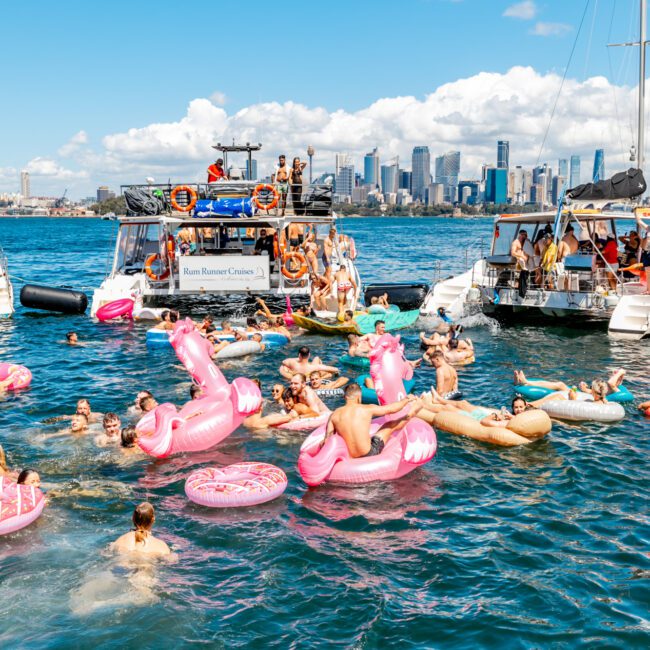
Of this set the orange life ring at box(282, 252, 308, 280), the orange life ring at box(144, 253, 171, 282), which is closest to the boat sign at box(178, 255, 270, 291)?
the orange life ring at box(282, 252, 308, 280)

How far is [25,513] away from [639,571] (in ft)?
23.4

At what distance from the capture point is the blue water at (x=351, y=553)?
715cm

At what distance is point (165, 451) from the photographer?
441 inches

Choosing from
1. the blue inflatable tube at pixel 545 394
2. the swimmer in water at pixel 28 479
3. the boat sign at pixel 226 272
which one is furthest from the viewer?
the boat sign at pixel 226 272

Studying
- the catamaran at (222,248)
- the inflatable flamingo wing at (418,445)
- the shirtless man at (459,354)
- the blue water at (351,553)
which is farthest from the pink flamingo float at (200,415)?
the catamaran at (222,248)

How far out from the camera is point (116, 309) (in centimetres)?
2402

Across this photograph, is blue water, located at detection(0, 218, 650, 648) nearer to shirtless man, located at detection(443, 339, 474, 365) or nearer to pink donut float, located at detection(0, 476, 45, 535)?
pink donut float, located at detection(0, 476, 45, 535)

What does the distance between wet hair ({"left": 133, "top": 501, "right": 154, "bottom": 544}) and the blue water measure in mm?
379

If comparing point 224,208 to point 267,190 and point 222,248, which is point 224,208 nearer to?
point 267,190

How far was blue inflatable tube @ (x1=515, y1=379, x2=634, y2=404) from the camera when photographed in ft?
46.0

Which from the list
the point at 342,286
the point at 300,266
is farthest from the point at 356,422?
the point at 300,266

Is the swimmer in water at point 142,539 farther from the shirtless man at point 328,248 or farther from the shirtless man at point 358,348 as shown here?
the shirtless man at point 328,248

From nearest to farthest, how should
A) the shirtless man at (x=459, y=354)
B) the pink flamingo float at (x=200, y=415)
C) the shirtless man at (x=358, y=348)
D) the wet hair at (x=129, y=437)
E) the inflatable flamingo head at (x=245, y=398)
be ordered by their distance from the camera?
the pink flamingo float at (x=200, y=415) → the wet hair at (x=129, y=437) → the inflatable flamingo head at (x=245, y=398) → the shirtless man at (x=358, y=348) → the shirtless man at (x=459, y=354)

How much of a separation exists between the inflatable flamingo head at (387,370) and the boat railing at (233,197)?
11852 mm
